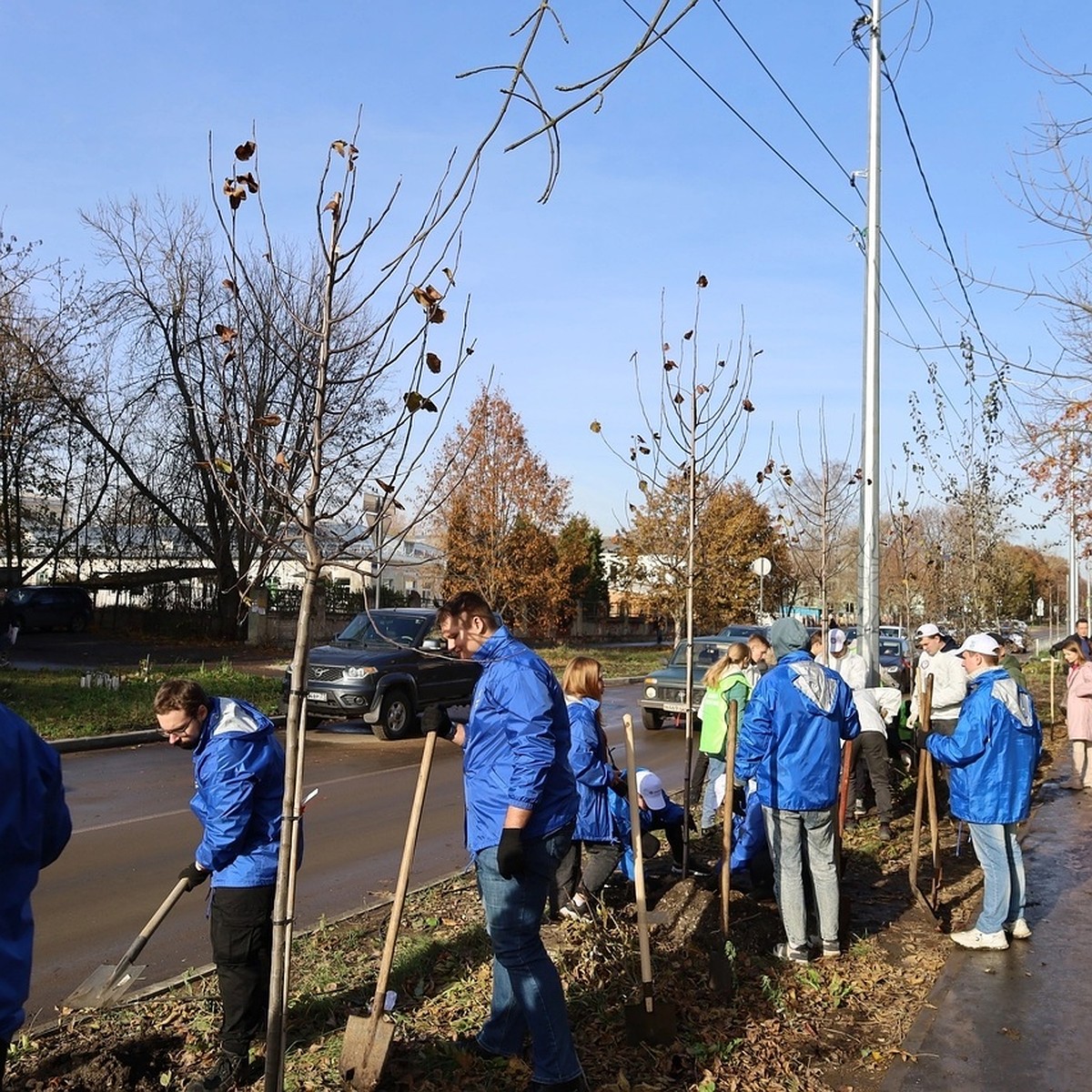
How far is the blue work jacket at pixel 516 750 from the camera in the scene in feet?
13.6

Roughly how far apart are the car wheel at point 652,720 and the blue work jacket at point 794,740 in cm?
1298

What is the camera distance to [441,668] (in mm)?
17594

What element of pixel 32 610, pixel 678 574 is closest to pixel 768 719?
pixel 678 574

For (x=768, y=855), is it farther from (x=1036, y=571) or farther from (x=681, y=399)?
(x=1036, y=571)

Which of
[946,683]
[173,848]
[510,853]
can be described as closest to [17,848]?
[510,853]

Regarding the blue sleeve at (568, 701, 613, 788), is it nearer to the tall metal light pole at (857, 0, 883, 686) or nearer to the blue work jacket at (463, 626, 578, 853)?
the blue work jacket at (463, 626, 578, 853)


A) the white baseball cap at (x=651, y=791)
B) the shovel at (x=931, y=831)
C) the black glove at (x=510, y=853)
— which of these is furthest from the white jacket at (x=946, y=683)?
the black glove at (x=510, y=853)

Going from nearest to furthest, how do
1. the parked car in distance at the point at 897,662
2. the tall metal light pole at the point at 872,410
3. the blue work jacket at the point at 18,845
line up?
1. the blue work jacket at the point at 18,845
2. the tall metal light pole at the point at 872,410
3. the parked car in distance at the point at 897,662

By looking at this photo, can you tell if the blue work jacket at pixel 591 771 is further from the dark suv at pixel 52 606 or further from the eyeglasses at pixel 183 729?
the dark suv at pixel 52 606

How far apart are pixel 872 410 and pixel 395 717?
842cm

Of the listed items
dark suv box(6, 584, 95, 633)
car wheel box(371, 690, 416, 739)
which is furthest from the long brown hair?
dark suv box(6, 584, 95, 633)

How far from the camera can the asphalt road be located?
21.1 feet

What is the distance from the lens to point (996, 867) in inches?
255

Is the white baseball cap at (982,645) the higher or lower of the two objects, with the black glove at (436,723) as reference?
higher
